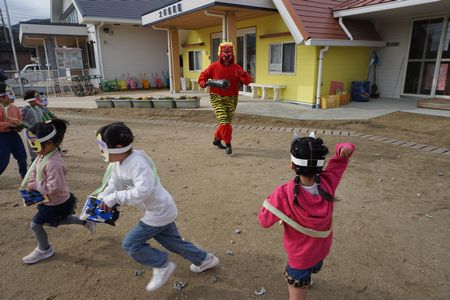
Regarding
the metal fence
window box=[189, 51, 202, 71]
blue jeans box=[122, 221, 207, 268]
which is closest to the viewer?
blue jeans box=[122, 221, 207, 268]

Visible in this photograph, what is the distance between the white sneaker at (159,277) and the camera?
249 centimetres

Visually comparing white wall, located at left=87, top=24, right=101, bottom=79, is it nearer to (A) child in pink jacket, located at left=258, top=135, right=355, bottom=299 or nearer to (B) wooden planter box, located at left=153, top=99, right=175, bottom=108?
(B) wooden planter box, located at left=153, top=99, right=175, bottom=108

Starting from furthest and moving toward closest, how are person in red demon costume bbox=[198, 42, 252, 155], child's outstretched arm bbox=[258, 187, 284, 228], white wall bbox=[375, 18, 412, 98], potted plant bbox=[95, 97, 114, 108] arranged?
potted plant bbox=[95, 97, 114, 108], white wall bbox=[375, 18, 412, 98], person in red demon costume bbox=[198, 42, 252, 155], child's outstretched arm bbox=[258, 187, 284, 228]

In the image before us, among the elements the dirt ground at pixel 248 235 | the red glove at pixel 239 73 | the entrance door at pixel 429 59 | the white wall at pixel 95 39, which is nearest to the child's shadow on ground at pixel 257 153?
the dirt ground at pixel 248 235

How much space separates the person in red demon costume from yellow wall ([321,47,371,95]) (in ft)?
17.9

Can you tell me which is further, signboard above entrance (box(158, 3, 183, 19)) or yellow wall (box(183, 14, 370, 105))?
signboard above entrance (box(158, 3, 183, 19))

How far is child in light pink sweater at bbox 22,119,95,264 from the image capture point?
107 inches

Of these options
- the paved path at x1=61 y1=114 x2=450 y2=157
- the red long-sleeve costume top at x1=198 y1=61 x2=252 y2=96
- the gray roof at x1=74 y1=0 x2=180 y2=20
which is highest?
the gray roof at x1=74 y1=0 x2=180 y2=20

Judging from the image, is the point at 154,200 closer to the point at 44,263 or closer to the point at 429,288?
the point at 44,263

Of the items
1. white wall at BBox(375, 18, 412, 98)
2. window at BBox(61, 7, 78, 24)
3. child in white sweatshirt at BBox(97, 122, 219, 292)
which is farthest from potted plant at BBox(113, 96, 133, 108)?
window at BBox(61, 7, 78, 24)

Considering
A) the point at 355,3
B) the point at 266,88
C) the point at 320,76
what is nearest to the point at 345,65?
the point at 320,76

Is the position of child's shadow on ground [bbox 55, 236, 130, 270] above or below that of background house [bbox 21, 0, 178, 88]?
below

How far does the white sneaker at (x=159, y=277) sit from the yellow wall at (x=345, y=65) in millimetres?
9207

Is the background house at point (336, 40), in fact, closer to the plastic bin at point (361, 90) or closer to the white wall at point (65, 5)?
the plastic bin at point (361, 90)
